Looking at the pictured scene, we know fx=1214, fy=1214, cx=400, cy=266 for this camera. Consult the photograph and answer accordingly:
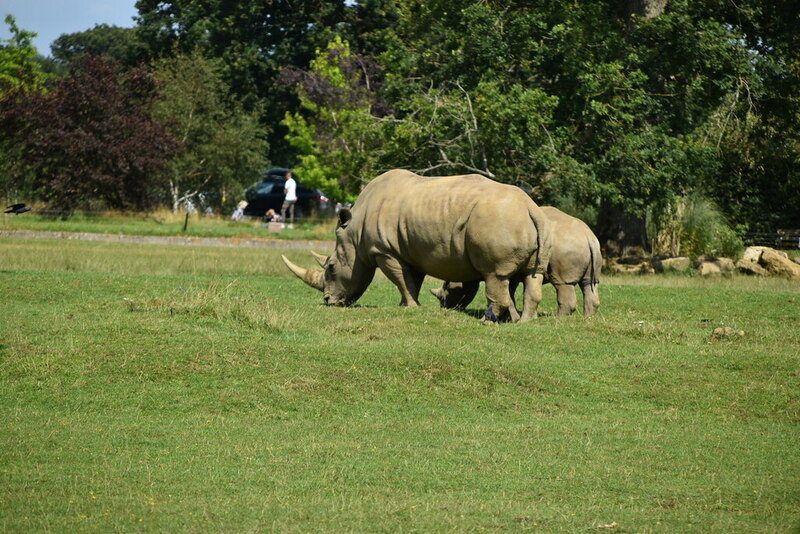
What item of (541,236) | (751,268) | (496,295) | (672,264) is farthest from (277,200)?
(541,236)

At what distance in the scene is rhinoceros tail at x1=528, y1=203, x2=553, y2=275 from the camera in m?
16.0

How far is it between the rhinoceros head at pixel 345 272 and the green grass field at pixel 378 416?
0.59m

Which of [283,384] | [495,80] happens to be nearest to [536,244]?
[283,384]

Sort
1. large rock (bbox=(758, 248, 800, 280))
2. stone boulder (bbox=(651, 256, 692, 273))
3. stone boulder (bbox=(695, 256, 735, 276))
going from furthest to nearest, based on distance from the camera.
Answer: stone boulder (bbox=(651, 256, 692, 273)), stone boulder (bbox=(695, 256, 735, 276)), large rock (bbox=(758, 248, 800, 280))

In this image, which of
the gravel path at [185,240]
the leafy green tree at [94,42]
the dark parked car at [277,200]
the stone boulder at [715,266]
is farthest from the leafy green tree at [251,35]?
the leafy green tree at [94,42]

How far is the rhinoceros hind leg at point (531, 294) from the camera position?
16469mm

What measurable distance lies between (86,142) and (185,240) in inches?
261

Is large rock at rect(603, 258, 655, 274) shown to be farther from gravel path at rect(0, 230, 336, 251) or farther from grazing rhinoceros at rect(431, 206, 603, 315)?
grazing rhinoceros at rect(431, 206, 603, 315)

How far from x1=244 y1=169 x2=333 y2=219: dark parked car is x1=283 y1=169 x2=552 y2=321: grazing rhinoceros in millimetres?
25666

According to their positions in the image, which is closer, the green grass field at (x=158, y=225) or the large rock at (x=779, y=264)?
the large rock at (x=779, y=264)

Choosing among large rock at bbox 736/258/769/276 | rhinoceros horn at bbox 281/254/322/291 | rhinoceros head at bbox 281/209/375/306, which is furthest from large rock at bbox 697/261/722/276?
rhinoceros horn at bbox 281/254/322/291

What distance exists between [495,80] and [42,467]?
18582 mm

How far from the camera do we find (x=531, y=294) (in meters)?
16.5

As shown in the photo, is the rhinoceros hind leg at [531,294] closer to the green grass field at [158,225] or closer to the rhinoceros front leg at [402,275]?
the rhinoceros front leg at [402,275]
